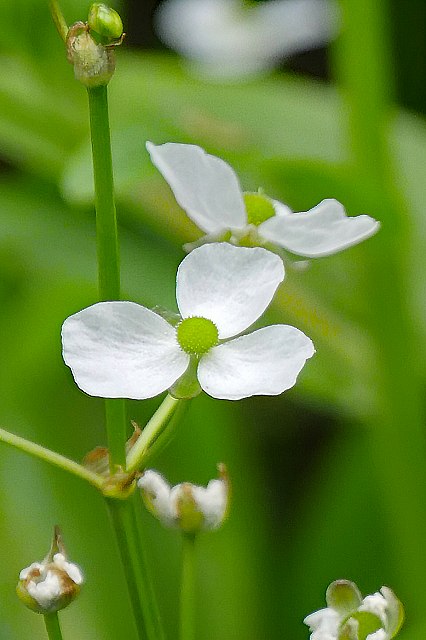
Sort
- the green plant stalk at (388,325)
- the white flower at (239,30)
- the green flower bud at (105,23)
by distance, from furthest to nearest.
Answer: the white flower at (239,30)
the green plant stalk at (388,325)
the green flower bud at (105,23)

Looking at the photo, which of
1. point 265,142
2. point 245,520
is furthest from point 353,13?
point 245,520

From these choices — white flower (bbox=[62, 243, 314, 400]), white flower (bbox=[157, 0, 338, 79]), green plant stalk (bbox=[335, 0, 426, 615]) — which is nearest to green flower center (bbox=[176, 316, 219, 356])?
white flower (bbox=[62, 243, 314, 400])

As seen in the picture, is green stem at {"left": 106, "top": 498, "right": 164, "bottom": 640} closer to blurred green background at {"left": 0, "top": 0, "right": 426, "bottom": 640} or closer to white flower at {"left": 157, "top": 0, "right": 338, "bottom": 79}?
blurred green background at {"left": 0, "top": 0, "right": 426, "bottom": 640}

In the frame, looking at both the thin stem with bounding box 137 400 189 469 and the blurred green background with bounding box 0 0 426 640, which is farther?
the blurred green background with bounding box 0 0 426 640

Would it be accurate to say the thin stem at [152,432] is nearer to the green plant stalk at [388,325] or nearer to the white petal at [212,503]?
the white petal at [212,503]

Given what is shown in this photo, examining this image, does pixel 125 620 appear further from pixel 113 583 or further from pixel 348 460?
pixel 348 460

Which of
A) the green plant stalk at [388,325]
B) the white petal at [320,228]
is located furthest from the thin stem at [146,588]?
the green plant stalk at [388,325]

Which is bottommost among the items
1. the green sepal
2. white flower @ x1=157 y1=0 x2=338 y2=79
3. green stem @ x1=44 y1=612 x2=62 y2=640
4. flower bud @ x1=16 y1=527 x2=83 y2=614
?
the green sepal
